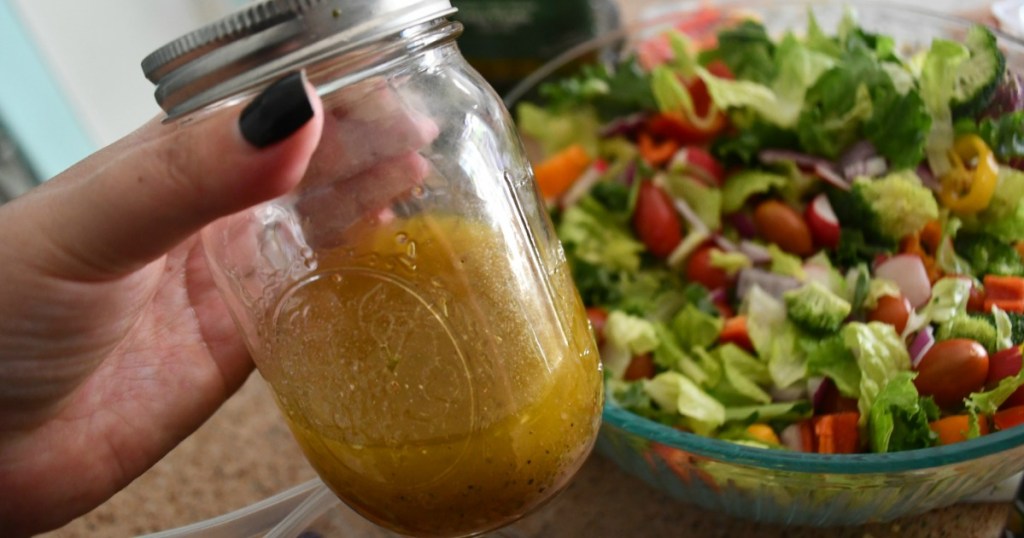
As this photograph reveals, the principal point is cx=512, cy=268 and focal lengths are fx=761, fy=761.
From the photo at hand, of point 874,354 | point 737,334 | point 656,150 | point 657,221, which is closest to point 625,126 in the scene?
point 656,150

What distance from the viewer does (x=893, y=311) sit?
0.73 meters

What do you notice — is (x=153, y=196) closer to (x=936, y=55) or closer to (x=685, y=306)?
(x=685, y=306)

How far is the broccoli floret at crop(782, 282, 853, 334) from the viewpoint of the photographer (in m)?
0.75

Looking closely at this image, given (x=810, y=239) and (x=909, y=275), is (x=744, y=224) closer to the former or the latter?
(x=810, y=239)

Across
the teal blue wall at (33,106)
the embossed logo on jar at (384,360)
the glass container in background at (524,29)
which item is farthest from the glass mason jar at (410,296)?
the teal blue wall at (33,106)

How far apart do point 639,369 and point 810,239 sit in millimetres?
256

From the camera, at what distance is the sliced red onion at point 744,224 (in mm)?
924

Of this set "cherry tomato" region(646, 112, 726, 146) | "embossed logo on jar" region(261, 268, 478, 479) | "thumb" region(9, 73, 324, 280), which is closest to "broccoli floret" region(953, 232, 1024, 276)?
"cherry tomato" region(646, 112, 726, 146)

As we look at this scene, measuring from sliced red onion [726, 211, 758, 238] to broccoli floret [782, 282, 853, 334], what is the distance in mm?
165

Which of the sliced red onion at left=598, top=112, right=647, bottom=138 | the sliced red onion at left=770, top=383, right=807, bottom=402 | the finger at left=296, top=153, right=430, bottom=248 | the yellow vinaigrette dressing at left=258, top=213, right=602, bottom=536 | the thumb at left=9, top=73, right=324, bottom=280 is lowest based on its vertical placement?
the sliced red onion at left=770, top=383, right=807, bottom=402

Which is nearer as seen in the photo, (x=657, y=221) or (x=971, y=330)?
(x=971, y=330)

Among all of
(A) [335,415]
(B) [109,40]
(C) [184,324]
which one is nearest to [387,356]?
(A) [335,415]

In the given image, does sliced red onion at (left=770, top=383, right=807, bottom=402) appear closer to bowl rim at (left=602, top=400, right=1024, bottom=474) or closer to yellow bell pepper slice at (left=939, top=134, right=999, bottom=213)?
bowl rim at (left=602, top=400, right=1024, bottom=474)

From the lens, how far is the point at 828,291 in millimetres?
776
